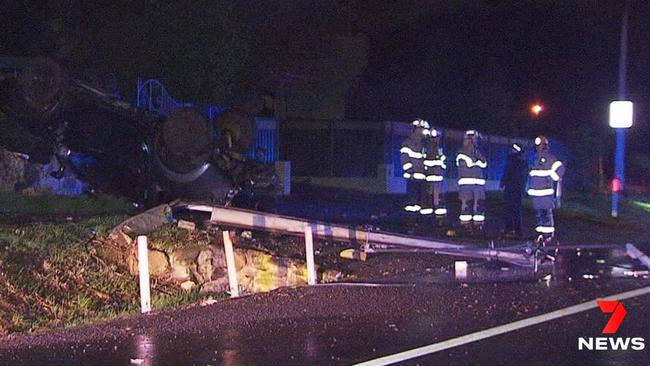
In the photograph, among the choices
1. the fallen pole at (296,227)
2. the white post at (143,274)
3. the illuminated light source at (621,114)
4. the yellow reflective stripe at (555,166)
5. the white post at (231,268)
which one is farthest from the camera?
the illuminated light source at (621,114)

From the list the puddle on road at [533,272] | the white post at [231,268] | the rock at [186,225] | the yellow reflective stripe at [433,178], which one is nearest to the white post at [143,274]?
the white post at [231,268]

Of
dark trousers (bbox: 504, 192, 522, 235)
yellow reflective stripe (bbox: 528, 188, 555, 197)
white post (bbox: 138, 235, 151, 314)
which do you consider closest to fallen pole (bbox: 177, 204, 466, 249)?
white post (bbox: 138, 235, 151, 314)

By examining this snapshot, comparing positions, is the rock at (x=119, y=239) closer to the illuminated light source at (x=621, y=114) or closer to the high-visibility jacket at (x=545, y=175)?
the high-visibility jacket at (x=545, y=175)

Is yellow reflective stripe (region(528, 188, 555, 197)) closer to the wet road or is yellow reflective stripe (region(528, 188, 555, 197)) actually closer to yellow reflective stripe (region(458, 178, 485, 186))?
yellow reflective stripe (region(458, 178, 485, 186))

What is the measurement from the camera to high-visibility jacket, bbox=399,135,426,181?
709 inches

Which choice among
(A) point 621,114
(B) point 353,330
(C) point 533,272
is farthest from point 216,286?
(A) point 621,114

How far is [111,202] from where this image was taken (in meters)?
14.9

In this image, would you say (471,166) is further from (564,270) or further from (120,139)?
(120,139)

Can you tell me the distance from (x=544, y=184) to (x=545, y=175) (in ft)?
0.52

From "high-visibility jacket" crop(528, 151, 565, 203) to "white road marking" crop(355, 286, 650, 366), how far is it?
524 cm

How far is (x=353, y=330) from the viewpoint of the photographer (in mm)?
8766

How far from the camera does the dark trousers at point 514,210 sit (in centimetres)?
1689

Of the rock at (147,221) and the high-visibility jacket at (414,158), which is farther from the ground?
the high-visibility jacket at (414,158)

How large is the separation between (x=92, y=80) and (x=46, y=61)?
1.09 meters
